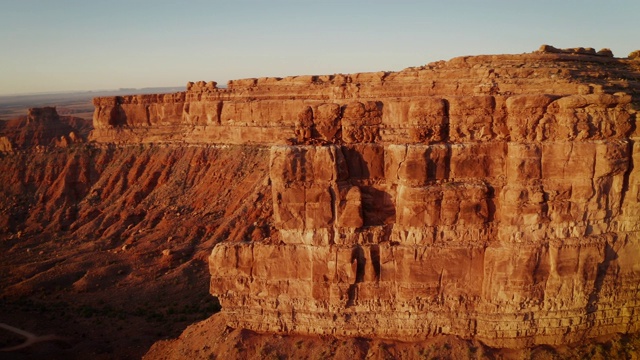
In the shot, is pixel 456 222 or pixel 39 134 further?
pixel 39 134

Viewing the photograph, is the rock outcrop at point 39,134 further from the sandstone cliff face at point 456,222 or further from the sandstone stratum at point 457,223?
the sandstone cliff face at point 456,222

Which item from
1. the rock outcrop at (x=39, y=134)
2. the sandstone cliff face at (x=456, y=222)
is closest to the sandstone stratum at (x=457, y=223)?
the sandstone cliff face at (x=456, y=222)

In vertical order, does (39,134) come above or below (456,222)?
below

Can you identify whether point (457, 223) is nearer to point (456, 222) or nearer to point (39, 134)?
point (456, 222)

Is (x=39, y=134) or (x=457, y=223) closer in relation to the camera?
(x=457, y=223)

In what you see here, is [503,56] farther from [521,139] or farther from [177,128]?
[177,128]

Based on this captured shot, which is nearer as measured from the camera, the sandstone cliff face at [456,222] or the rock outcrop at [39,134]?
the sandstone cliff face at [456,222]

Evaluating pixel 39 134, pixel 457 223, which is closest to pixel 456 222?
pixel 457 223

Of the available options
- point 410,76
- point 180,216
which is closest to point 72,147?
point 180,216
